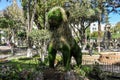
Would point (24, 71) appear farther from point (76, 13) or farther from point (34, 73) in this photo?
point (76, 13)

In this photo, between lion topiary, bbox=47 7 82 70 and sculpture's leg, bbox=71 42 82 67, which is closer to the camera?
lion topiary, bbox=47 7 82 70

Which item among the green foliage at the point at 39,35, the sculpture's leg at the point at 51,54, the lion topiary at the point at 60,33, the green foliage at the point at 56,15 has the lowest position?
the green foliage at the point at 39,35

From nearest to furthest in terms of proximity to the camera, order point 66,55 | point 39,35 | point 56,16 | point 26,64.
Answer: point 56,16
point 66,55
point 26,64
point 39,35

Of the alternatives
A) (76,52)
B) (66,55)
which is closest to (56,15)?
(66,55)

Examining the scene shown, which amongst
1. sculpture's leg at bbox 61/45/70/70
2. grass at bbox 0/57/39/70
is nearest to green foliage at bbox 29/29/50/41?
grass at bbox 0/57/39/70

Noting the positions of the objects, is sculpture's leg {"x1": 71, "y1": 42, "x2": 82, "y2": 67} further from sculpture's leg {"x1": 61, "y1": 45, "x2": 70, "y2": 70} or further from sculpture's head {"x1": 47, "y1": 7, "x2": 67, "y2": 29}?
sculpture's head {"x1": 47, "y1": 7, "x2": 67, "y2": 29}

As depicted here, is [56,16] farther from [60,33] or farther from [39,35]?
[39,35]

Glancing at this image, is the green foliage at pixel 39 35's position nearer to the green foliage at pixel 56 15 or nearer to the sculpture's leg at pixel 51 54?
the sculpture's leg at pixel 51 54

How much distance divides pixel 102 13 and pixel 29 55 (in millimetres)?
11272

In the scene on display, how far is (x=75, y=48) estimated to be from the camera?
5922mm

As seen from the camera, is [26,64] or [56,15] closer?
[56,15]

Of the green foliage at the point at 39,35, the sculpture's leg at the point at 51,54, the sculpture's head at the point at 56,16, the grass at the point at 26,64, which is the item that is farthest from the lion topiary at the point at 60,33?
the green foliage at the point at 39,35

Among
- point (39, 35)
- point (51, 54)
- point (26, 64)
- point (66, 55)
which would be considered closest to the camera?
point (66, 55)

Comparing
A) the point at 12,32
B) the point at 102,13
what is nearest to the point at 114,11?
the point at 102,13
